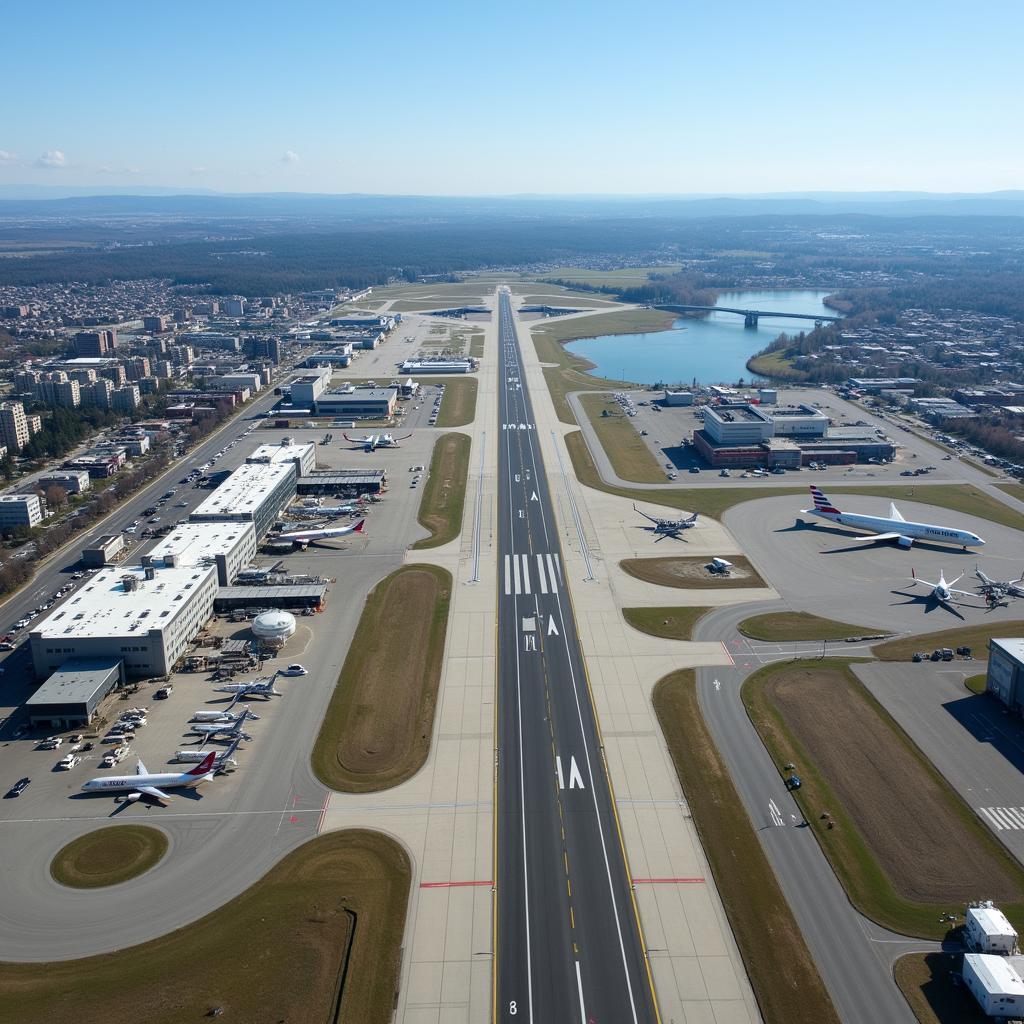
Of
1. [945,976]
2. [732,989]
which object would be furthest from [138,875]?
[945,976]

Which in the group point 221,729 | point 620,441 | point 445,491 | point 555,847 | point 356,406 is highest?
point 356,406

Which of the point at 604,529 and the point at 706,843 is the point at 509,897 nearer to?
the point at 706,843

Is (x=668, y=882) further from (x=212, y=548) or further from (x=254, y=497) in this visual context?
(x=254, y=497)

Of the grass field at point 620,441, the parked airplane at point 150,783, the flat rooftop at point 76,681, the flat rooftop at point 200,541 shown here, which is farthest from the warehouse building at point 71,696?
the grass field at point 620,441

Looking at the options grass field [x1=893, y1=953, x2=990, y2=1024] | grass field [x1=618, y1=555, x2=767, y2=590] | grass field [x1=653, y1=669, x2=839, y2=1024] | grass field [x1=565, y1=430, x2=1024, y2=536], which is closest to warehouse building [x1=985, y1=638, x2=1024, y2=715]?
grass field [x1=618, y1=555, x2=767, y2=590]

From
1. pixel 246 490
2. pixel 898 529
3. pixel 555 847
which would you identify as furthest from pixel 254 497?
pixel 898 529

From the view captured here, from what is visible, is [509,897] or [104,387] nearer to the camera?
[509,897]

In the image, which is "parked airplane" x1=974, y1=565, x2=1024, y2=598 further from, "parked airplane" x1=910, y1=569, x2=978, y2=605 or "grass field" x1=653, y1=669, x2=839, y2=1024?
"grass field" x1=653, y1=669, x2=839, y2=1024
